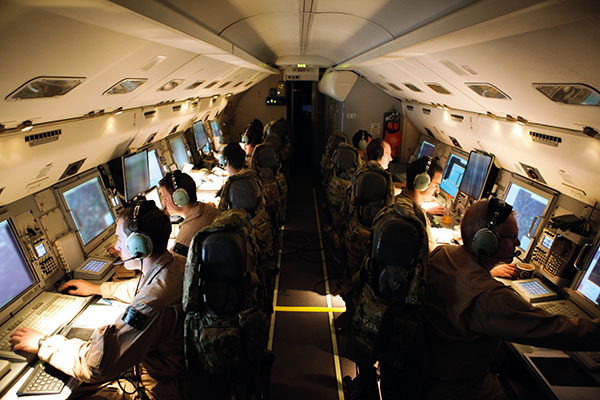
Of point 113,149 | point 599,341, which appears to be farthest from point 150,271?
point 599,341

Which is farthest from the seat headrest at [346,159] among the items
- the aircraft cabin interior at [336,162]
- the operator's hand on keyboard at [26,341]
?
the operator's hand on keyboard at [26,341]

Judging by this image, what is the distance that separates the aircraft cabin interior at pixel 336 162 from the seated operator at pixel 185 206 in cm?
13

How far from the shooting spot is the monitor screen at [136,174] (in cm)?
443

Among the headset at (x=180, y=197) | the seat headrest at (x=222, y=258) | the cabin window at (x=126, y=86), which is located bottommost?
the headset at (x=180, y=197)

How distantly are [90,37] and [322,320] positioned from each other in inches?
152

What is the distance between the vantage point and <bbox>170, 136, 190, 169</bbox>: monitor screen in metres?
6.80

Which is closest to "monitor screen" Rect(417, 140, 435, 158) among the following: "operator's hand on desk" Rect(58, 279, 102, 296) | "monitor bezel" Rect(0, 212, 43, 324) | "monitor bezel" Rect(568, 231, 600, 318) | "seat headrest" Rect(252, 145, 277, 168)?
"seat headrest" Rect(252, 145, 277, 168)

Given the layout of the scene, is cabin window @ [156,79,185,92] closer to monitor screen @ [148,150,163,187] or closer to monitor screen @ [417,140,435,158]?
monitor screen @ [148,150,163,187]

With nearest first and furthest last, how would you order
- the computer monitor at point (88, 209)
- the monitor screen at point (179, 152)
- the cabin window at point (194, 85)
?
the computer monitor at point (88, 209) < the cabin window at point (194, 85) < the monitor screen at point (179, 152)

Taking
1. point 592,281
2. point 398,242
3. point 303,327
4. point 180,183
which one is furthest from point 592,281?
point 180,183

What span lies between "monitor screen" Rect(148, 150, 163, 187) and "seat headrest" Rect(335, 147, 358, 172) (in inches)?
123

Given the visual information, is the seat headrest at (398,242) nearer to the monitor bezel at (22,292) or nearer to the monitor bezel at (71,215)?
the monitor bezel at (22,292)

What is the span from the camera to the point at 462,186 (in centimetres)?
511

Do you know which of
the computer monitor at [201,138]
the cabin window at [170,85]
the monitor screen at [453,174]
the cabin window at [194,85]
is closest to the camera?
the cabin window at [170,85]
